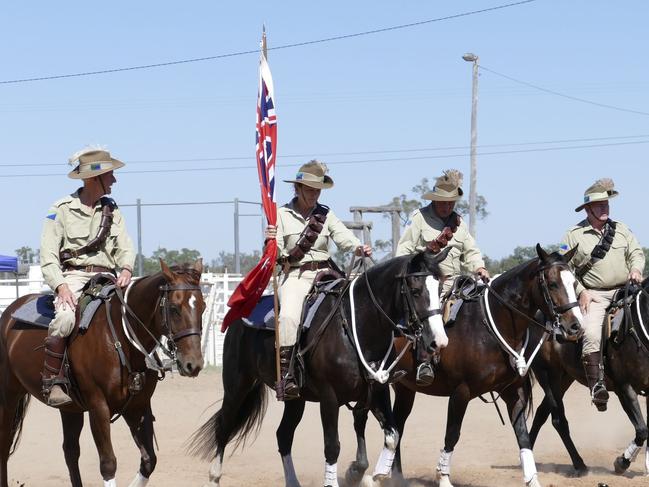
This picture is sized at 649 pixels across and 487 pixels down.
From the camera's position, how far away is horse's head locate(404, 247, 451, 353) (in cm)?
777

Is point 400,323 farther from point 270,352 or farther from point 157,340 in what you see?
point 157,340

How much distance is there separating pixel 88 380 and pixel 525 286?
3941 millimetres

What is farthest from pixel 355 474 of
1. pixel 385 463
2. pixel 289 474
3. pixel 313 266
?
pixel 313 266

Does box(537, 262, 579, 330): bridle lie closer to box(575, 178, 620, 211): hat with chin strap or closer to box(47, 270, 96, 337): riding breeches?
box(575, 178, 620, 211): hat with chin strap

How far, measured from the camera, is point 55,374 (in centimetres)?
829

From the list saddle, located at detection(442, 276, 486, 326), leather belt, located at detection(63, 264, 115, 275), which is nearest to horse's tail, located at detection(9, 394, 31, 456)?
leather belt, located at detection(63, 264, 115, 275)

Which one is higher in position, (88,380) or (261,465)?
(88,380)

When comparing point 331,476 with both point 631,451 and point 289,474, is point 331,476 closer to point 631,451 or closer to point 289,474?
point 289,474

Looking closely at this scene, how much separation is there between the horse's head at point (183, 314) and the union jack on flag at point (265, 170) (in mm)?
1189

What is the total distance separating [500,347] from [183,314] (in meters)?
3.15

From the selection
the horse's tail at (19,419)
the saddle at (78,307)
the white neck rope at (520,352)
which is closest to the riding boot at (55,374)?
the saddle at (78,307)

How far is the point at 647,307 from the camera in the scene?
1022 centimetres

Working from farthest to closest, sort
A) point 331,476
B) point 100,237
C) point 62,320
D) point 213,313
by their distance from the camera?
Result: point 213,313 → point 100,237 → point 331,476 → point 62,320

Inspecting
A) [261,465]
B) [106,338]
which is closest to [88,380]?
[106,338]
